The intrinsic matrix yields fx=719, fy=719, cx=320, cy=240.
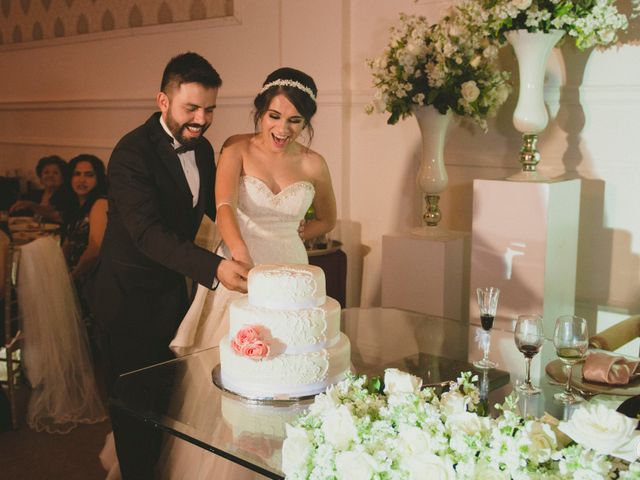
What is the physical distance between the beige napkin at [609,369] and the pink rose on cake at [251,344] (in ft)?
2.89

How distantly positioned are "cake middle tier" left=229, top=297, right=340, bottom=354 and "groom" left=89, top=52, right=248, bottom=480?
50 cm

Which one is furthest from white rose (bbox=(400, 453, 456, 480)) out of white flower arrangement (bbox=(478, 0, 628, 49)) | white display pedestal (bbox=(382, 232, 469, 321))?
white display pedestal (bbox=(382, 232, 469, 321))

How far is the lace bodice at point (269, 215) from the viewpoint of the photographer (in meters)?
2.92

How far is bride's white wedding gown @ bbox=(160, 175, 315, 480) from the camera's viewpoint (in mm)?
2547

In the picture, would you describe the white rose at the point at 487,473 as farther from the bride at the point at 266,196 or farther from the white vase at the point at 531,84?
the white vase at the point at 531,84

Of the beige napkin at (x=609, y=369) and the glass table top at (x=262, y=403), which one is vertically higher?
the beige napkin at (x=609, y=369)

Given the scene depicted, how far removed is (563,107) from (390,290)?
1.19 m

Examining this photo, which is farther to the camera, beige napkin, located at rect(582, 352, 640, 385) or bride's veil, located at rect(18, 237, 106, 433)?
bride's veil, located at rect(18, 237, 106, 433)

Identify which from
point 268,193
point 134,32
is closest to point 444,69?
point 268,193

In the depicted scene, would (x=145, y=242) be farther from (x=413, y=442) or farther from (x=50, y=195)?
(x=50, y=195)

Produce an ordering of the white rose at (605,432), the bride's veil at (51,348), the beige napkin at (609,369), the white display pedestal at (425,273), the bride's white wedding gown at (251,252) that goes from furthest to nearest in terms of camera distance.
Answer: the bride's veil at (51,348)
the white display pedestal at (425,273)
the bride's white wedding gown at (251,252)
the beige napkin at (609,369)
the white rose at (605,432)

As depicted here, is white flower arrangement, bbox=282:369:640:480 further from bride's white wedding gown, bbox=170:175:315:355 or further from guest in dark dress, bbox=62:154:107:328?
guest in dark dress, bbox=62:154:107:328

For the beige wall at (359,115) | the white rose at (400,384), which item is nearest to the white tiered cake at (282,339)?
the white rose at (400,384)

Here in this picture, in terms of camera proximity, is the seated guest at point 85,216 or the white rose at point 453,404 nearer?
the white rose at point 453,404
